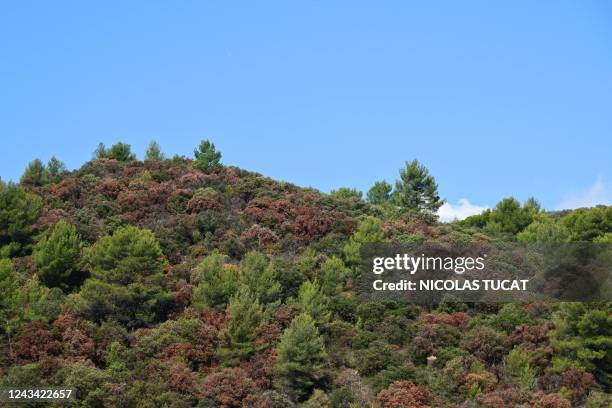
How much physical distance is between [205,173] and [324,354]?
37.1 metres

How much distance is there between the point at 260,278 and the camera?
4309 centimetres

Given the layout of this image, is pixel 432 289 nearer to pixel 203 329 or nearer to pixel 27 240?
pixel 203 329

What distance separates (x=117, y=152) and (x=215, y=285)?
Answer: 38459mm

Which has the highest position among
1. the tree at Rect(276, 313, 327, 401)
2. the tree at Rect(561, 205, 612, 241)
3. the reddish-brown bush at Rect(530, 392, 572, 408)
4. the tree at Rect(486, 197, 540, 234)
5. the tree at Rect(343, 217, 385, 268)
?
the tree at Rect(486, 197, 540, 234)

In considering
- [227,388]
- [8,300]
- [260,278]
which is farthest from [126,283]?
[227,388]

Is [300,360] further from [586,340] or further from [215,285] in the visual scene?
[586,340]

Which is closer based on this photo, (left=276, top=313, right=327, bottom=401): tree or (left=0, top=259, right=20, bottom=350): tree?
(left=276, top=313, right=327, bottom=401): tree

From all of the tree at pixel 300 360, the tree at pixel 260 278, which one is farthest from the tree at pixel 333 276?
the tree at pixel 300 360

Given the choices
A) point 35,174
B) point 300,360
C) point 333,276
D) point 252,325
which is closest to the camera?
point 300,360

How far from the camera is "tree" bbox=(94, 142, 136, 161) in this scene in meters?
77.1

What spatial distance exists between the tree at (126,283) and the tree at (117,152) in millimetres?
33990

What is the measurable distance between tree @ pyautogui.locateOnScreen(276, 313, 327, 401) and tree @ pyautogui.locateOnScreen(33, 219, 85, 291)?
14296mm

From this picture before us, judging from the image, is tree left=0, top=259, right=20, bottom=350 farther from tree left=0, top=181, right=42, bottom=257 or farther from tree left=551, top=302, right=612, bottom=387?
tree left=551, top=302, right=612, bottom=387

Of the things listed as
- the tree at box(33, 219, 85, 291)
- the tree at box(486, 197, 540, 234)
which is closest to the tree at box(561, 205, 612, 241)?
the tree at box(486, 197, 540, 234)
